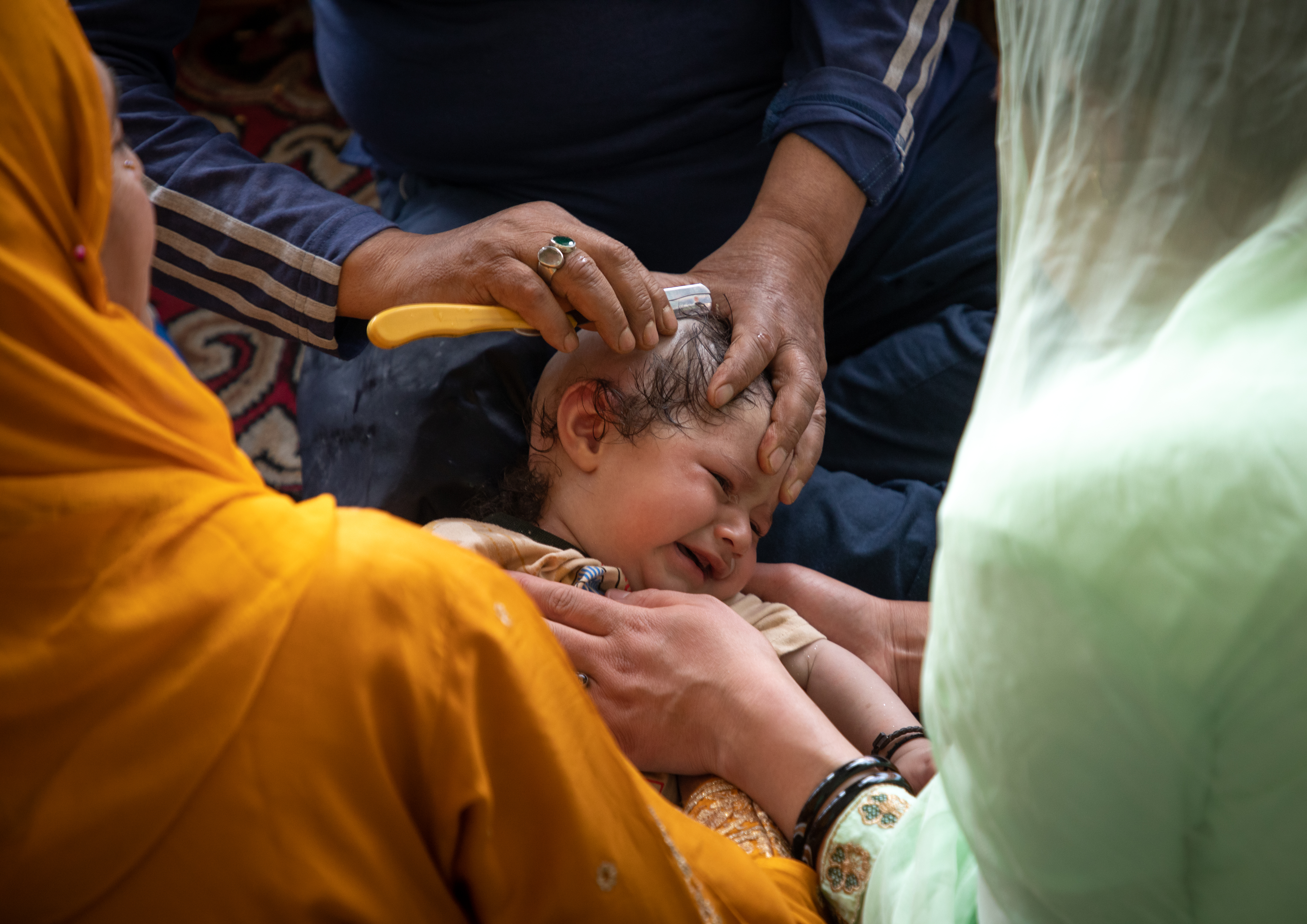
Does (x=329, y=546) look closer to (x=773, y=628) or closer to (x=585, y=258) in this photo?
(x=585, y=258)

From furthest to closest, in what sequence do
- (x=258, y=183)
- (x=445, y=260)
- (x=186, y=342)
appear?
(x=186, y=342)
(x=258, y=183)
(x=445, y=260)

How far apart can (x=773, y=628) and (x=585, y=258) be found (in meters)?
0.43

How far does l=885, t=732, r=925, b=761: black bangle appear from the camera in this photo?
0.86 metres

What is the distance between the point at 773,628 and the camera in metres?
0.97

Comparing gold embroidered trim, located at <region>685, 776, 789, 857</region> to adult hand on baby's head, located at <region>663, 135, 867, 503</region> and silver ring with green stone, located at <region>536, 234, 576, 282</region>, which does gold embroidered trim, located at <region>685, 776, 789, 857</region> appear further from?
silver ring with green stone, located at <region>536, 234, 576, 282</region>

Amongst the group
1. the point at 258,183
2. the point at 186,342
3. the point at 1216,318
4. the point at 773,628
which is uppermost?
the point at 1216,318

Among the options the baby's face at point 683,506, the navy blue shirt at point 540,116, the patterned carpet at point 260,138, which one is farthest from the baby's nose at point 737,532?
the patterned carpet at point 260,138

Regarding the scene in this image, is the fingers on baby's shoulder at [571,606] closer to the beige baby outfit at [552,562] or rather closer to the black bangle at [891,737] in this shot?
the beige baby outfit at [552,562]

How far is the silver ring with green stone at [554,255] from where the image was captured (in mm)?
880

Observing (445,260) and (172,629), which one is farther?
(445,260)

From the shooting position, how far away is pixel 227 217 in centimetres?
102

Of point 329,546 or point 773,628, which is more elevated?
point 329,546

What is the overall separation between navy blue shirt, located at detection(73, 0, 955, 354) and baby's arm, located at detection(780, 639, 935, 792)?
0.58 m

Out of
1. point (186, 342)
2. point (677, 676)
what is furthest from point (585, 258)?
point (186, 342)
